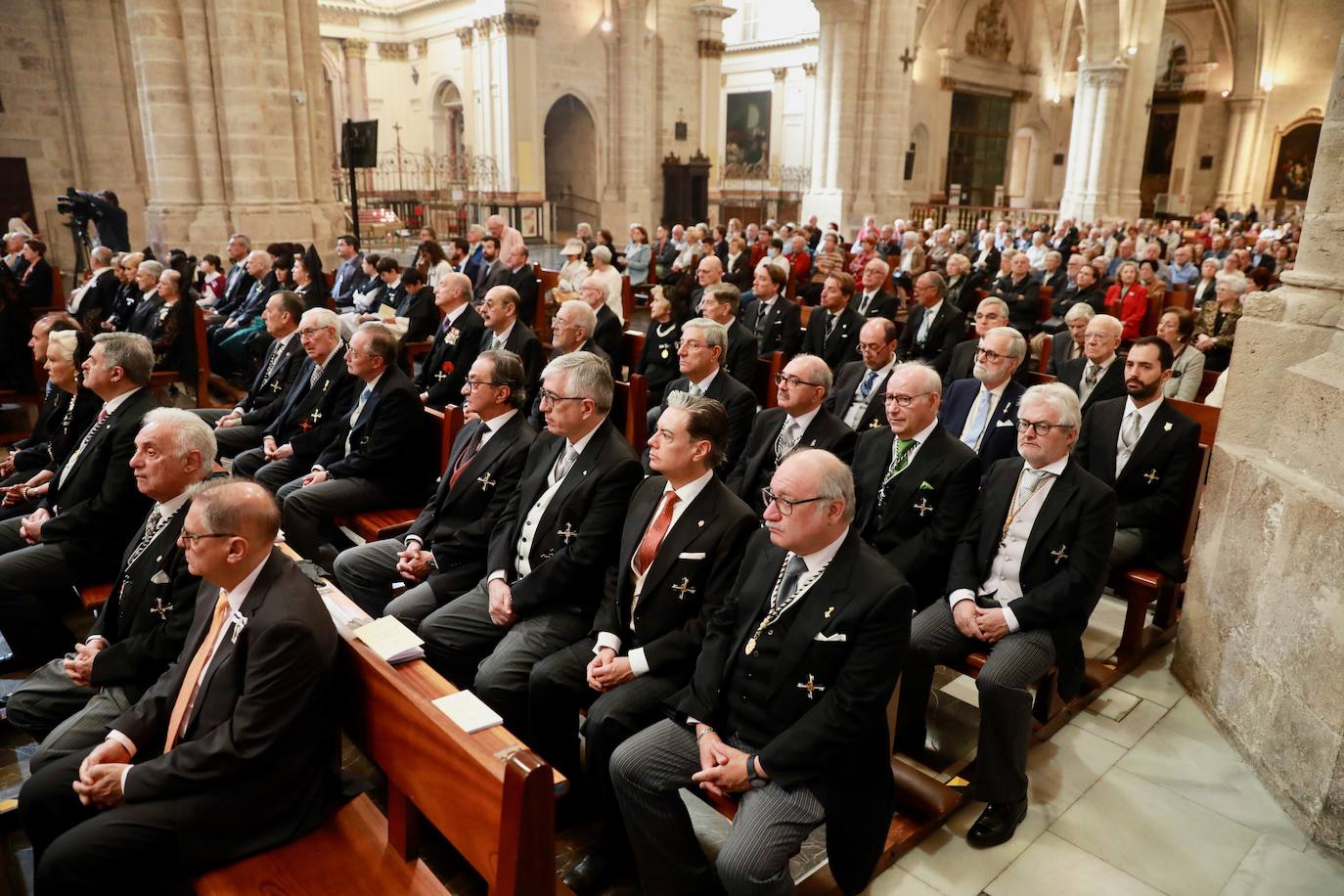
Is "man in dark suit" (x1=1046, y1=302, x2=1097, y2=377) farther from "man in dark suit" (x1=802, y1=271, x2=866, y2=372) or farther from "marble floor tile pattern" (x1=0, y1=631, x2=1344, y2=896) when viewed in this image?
"marble floor tile pattern" (x1=0, y1=631, x2=1344, y2=896)

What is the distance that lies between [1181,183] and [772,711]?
98.5 feet

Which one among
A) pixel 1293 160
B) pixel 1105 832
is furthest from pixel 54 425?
pixel 1293 160

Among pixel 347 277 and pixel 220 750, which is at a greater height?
→ pixel 347 277

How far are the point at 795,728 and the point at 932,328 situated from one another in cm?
525

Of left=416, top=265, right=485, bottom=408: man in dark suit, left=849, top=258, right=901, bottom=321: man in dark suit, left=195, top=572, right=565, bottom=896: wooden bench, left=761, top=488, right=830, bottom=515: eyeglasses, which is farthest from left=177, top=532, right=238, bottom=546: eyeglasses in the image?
left=849, top=258, right=901, bottom=321: man in dark suit

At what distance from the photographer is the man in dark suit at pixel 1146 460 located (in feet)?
12.8

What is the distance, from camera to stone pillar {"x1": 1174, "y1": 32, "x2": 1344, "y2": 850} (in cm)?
300

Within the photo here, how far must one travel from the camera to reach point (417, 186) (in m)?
22.4

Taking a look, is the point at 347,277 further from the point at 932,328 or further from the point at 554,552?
the point at 554,552

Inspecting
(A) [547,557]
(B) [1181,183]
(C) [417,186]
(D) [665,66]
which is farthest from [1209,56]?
(A) [547,557]

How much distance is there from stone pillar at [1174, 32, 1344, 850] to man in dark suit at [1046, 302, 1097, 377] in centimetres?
253

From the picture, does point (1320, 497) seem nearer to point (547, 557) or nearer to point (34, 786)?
point (547, 557)

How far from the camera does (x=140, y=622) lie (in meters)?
2.92

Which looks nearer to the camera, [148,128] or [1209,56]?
[148,128]
